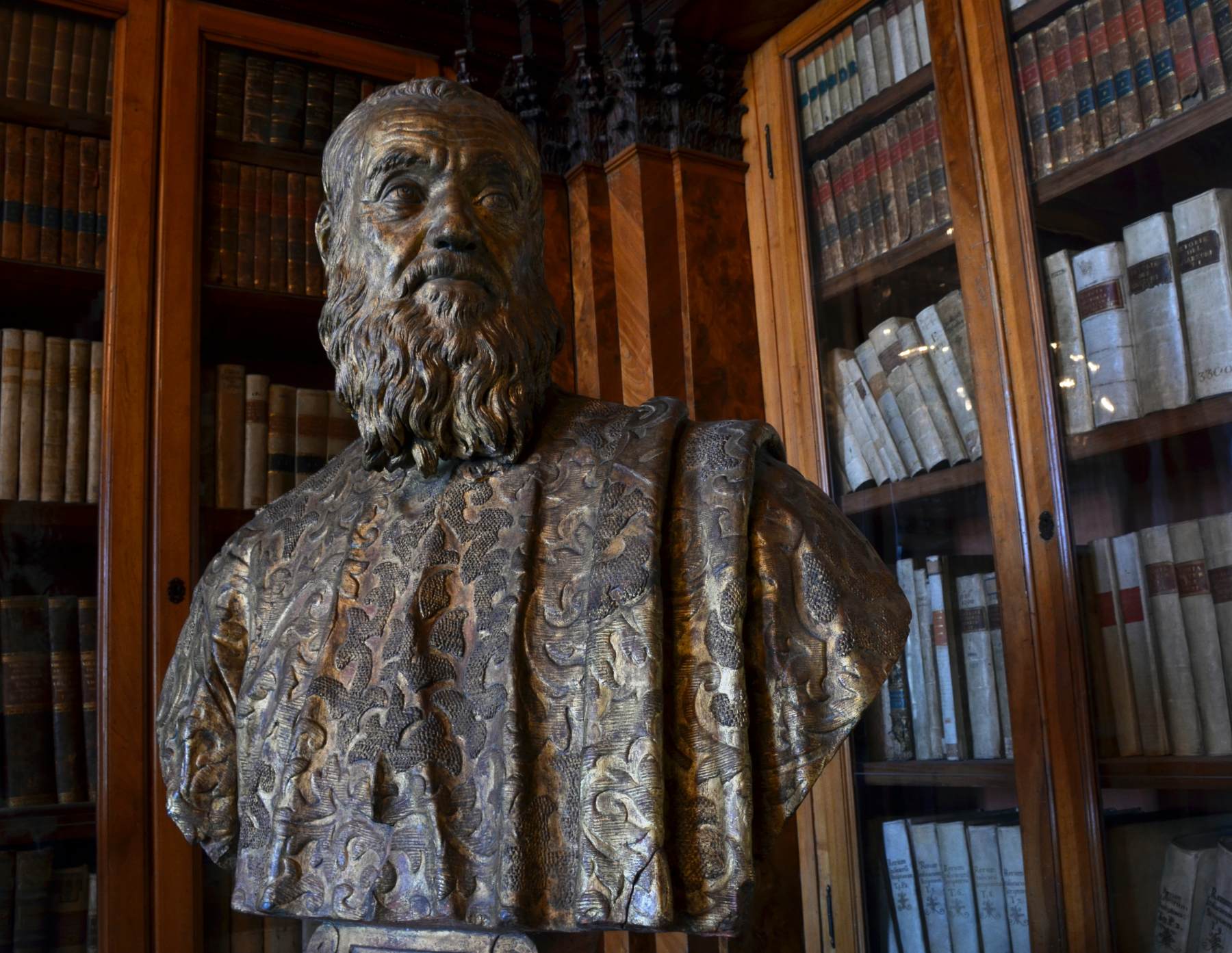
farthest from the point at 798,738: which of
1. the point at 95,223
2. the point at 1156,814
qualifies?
the point at 95,223

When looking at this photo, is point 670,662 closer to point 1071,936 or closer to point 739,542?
point 739,542

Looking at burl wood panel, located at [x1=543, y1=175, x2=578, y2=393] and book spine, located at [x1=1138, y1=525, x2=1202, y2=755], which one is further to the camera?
burl wood panel, located at [x1=543, y1=175, x2=578, y2=393]

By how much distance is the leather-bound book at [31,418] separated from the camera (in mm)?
2184

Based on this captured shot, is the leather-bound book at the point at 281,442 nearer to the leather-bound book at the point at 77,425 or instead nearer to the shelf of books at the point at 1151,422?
the leather-bound book at the point at 77,425

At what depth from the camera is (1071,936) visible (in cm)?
176

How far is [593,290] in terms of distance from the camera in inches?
101

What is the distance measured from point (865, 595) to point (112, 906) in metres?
1.47

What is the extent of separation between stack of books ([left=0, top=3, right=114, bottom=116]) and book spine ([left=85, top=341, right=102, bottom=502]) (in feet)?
1.51

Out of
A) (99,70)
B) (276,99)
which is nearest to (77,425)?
(99,70)

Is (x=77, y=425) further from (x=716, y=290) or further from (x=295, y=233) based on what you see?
(x=716, y=290)

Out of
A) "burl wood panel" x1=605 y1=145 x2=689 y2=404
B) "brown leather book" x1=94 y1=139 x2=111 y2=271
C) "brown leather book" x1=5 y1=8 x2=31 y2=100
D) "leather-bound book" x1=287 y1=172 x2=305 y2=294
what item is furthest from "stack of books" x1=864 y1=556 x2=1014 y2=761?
"brown leather book" x1=5 y1=8 x2=31 y2=100

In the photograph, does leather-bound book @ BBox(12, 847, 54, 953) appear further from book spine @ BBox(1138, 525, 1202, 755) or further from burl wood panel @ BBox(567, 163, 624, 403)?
book spine @ BBox(1138, 525, 1202, 755)

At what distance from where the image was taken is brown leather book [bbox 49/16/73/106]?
2.30 m

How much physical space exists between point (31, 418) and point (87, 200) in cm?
41
